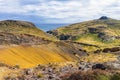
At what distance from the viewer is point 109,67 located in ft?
143

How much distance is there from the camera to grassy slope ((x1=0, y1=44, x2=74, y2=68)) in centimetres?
8971

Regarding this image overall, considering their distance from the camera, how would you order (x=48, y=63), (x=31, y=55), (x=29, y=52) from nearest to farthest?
(x=48, y=63)
(x=31, y=55)
(x=29, y=52)

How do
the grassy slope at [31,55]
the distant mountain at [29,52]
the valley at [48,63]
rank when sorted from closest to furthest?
the valley at [48,63]
the grassy slope at [31,55]
the distant mountain at [29,52]

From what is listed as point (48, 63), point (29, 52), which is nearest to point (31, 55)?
point (29, 52)

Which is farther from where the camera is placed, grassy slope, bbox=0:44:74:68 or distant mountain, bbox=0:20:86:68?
distant mountain, bbox=0:20:86:68

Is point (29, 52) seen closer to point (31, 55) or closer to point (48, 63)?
point (31, 55)

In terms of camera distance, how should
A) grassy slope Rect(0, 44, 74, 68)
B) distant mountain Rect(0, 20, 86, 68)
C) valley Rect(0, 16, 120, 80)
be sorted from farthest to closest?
distant mountain Rect(0, 20, 86, 68)
grassy slope Rect(0, 44, 74, 68)
valley Rect(0, 16, 120, 80)

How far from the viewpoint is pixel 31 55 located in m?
106

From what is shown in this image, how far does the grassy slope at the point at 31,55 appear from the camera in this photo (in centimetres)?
8971

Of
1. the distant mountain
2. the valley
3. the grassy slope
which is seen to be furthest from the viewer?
the distant mountain

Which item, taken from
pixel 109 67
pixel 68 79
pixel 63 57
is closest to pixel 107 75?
pixel 68 79

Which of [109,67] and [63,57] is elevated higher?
[109,67]

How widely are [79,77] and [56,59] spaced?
7727 cm

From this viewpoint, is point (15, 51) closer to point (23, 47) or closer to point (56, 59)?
point (23, 47)
